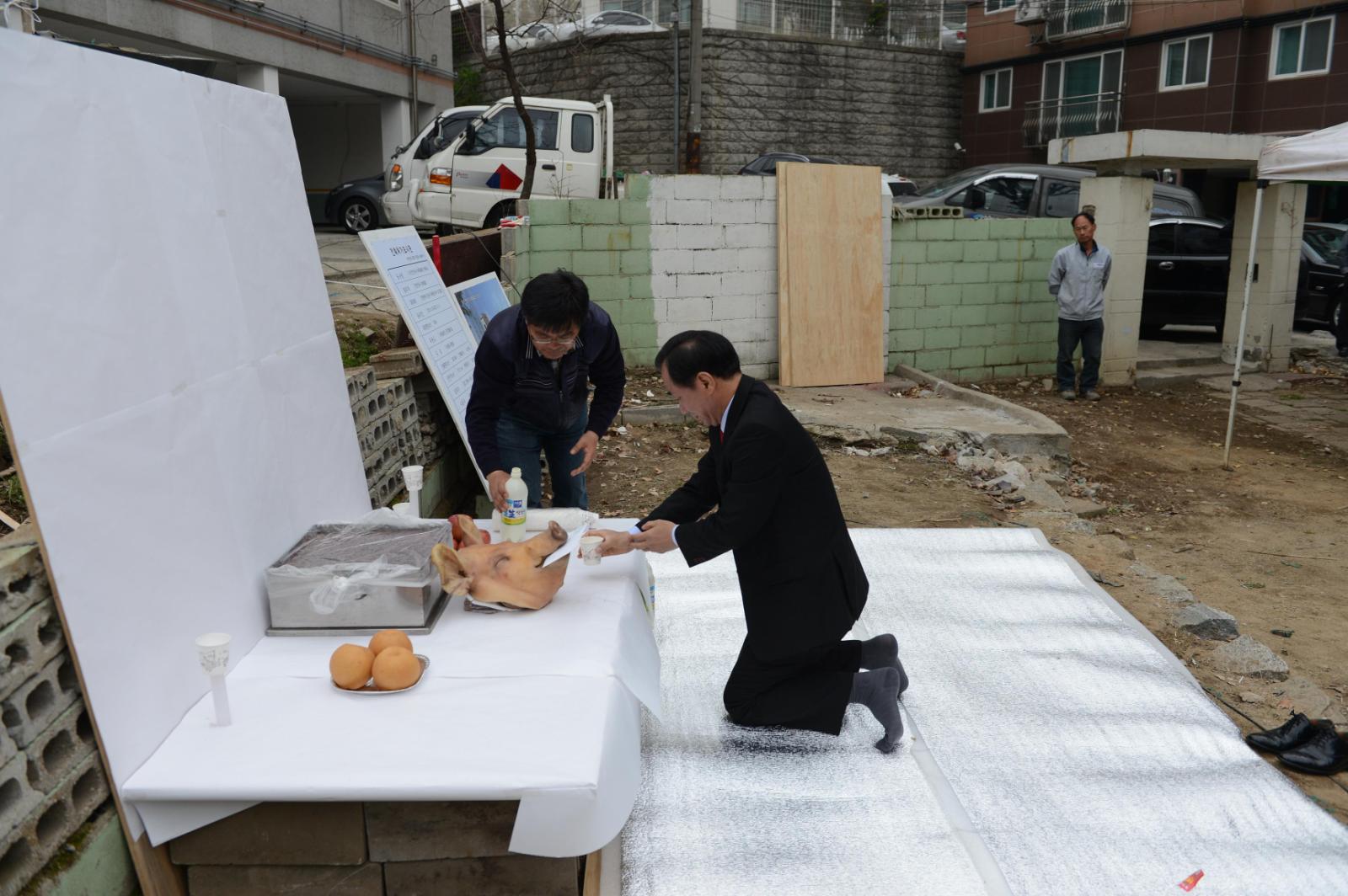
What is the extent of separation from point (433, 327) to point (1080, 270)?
6.55 m

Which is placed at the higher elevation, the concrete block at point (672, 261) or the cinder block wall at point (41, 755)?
the concrete block at point (672, 261)

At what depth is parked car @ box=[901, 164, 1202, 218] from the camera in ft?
40.1

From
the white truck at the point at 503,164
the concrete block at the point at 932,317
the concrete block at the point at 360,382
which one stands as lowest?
the concrete block at the point at 932,317

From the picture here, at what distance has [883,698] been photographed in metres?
3.24

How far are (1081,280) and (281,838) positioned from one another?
899cm

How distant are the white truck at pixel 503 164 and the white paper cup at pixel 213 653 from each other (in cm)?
1068

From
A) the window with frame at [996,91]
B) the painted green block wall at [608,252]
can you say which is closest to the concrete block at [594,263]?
the painted green block wall at [608,252]

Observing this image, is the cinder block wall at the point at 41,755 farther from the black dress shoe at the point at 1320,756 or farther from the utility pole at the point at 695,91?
the utility pole at the point at 695,91

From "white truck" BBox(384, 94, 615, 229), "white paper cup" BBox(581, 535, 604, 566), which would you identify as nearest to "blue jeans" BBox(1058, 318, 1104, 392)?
"white truck" BBox(384, 94, 615, 229)

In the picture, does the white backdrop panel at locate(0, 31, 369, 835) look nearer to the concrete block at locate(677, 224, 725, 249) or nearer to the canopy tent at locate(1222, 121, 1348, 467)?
the concrete block at locate(677, 224, 725, 249)

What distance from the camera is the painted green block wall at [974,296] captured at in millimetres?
9820

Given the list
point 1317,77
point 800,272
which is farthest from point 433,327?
point 1317,77

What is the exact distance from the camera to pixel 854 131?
2339cm

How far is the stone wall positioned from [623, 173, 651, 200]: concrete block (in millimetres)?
13546
